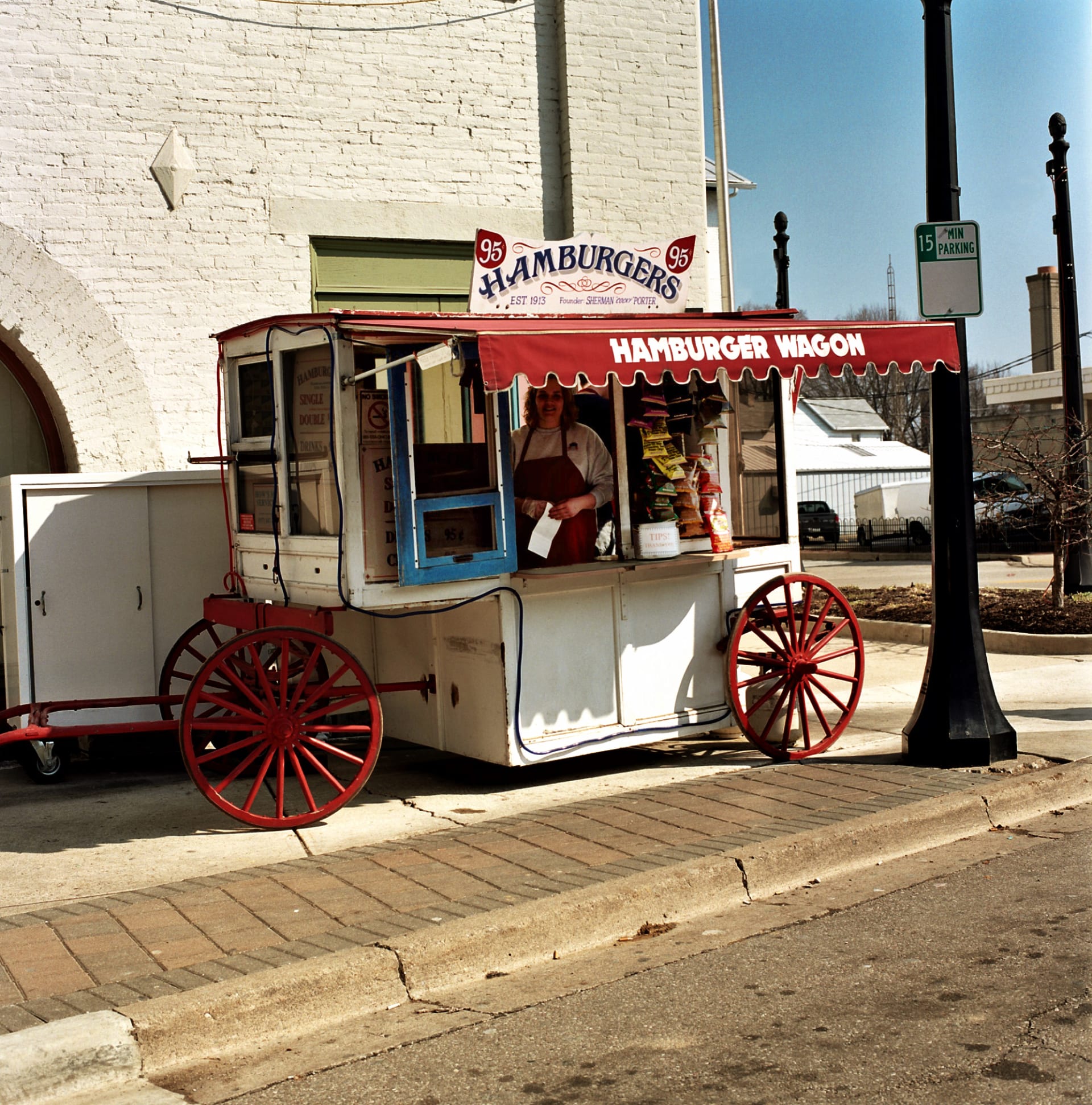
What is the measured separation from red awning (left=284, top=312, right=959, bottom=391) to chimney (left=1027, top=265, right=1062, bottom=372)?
33.2 m

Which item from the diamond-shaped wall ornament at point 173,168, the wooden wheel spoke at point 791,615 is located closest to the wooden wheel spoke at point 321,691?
the wooden wheel spoke at point 791,615

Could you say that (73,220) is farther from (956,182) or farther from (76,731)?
(956,182)

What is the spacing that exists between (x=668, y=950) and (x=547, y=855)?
935 millimetres

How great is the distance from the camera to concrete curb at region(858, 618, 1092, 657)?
1199 centimetres

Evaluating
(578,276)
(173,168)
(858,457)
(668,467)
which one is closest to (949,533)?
(668,467)

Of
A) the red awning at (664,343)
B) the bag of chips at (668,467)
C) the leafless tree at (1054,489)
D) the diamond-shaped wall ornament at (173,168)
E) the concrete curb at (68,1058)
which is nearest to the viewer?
the concrete curb at (68,1058)

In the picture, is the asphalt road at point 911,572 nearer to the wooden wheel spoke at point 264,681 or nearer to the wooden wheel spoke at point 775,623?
the wooden wheel spoke at point 775,623

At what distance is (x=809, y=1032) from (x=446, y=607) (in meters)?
3.41

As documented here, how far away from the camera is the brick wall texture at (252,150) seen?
934 centimetres

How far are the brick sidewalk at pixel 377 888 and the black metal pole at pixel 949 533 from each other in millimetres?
376

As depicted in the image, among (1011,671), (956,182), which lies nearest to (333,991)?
(956,182)

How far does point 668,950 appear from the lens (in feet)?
16.5

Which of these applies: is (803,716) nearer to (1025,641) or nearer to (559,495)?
(559,495)

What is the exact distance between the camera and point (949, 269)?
24.4ft
